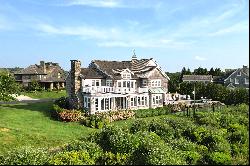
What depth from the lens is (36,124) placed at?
4106cm

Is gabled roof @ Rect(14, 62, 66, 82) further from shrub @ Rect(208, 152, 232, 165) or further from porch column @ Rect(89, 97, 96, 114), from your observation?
shrub @ Rect(208, 152, 232, 165)

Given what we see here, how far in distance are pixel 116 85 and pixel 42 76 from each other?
3538 centimetres

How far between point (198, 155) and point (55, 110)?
27.7 metres

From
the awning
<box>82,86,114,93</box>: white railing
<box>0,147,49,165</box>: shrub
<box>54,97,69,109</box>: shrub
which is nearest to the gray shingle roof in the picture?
<box>82,86,114,93</box>: white railing

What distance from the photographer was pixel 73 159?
19688mm

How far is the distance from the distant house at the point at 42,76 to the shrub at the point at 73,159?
62.8 metres

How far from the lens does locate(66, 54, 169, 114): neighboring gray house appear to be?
159 ft

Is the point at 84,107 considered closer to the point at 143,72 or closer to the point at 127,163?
the point at 143,72

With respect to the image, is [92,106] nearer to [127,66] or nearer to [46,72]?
[127,66]

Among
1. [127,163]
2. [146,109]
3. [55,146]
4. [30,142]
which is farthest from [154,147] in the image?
[146,109]

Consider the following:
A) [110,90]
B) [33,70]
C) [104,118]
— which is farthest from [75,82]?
[33,70]

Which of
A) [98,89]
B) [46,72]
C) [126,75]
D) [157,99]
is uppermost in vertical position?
[46,72]

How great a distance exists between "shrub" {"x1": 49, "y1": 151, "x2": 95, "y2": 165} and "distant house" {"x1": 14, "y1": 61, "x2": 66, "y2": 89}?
206 ft

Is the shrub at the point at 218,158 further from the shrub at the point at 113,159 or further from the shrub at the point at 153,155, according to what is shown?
the shrub at the point at 113,159
